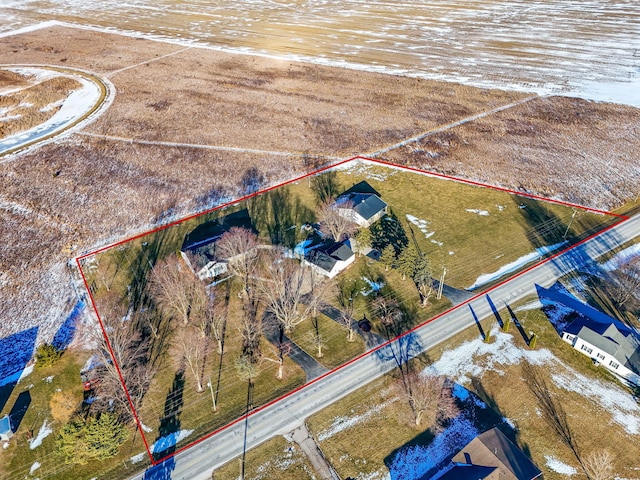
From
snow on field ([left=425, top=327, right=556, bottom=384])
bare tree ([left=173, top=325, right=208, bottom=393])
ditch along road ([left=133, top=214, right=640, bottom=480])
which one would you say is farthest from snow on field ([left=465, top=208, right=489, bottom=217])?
bare tree ([left=173, top=325, right=208, bottom=393])

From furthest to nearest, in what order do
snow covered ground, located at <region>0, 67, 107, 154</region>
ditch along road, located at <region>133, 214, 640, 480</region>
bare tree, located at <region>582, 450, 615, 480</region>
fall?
snow covered ground, located at <region>0, 67, 107, 154</region>, ditch along road, located at <region>133, 214, 640, 480</region>, bare tree, located at <region>582, 450, 615, 480</region>

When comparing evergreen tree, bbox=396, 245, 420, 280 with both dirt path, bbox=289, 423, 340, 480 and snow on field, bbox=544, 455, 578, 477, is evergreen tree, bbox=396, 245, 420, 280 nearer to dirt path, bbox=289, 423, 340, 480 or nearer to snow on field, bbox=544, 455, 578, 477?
dirt path, bbox=289, 423, 340, 480

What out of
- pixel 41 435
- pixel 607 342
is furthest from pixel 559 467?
pixel 41 435

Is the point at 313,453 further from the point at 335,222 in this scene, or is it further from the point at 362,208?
the point at 362,208

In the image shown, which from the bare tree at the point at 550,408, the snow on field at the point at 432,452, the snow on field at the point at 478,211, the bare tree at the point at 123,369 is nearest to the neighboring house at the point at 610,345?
the bare tree at the point at 550,408

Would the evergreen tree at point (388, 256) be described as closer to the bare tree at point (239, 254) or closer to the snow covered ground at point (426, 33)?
the bare tree at point (239, 254)

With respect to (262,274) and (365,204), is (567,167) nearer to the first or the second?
(365,204)
